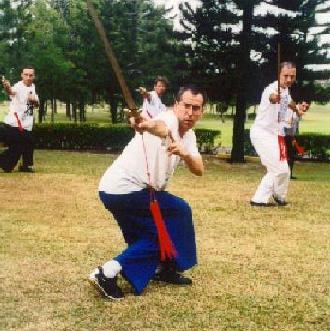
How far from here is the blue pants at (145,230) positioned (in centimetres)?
470

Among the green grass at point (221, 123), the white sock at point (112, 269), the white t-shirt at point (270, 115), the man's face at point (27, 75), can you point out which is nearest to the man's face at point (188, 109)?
the white sock at point (112, 269)

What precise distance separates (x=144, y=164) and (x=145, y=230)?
1.75ft

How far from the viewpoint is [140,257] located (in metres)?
4.74

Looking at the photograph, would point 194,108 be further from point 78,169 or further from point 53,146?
point 53,146

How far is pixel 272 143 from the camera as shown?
887 centimetres

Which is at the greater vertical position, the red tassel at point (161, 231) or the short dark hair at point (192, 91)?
the short dark hair at point (192, 91)

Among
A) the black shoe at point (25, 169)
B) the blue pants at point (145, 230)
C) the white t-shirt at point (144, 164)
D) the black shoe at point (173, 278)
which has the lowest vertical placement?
the black shoe at point (25, 169)

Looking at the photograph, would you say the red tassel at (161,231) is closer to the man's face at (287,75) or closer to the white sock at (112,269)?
the white sock at (112,269)

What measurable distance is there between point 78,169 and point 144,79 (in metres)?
14.8

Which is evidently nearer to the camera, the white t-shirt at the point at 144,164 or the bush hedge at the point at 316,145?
the white t-shirt at the point at 144,164

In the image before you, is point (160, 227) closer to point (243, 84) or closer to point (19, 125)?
point (19, 125)

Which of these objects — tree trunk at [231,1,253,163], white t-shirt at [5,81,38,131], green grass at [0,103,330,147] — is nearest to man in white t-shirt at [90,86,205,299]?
white t-shirt at [5,81,38,131]

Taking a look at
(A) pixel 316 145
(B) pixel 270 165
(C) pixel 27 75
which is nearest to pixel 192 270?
(B) pixel 270 165

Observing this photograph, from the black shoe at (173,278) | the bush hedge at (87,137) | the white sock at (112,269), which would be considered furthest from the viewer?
the bush hedge at (87,137)
